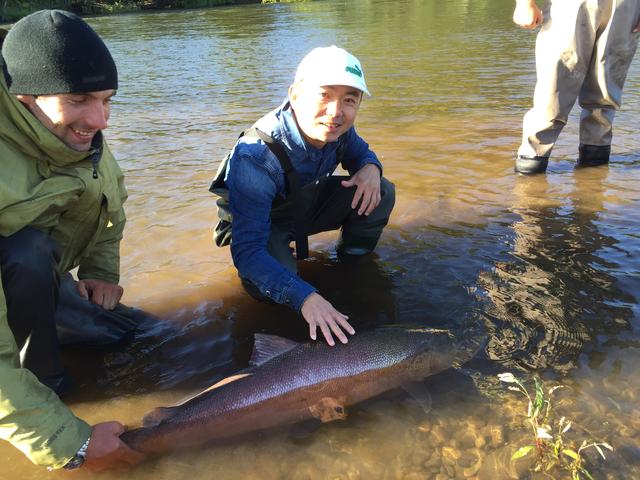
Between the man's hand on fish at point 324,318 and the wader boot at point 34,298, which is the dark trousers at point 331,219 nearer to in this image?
the man's hand on fish at point 324,318

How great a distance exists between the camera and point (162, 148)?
24.3 ft

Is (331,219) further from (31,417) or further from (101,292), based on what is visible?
(31,417)

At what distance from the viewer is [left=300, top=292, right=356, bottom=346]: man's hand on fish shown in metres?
2.83

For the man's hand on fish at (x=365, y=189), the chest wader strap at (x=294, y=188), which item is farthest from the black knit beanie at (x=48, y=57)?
the man's hand on fish at (x=365, y=189)

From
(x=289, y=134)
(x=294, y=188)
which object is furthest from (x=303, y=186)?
(x=289, y=134)

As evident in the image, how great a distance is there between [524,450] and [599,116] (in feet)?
14.7

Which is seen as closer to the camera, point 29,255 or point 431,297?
point 29,255

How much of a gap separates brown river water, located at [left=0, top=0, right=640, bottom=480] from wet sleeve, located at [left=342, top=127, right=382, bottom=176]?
72 cm

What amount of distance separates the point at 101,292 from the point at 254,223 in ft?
3.41

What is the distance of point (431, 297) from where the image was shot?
3.69 meters

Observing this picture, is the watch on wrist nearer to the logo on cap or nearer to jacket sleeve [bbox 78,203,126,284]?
jacket sleeve [bbox 78,203,126,284]

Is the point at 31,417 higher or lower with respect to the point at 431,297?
higher

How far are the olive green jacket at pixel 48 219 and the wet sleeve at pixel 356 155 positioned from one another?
63.6 inches

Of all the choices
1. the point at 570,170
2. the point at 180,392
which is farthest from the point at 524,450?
the point at 570,170
